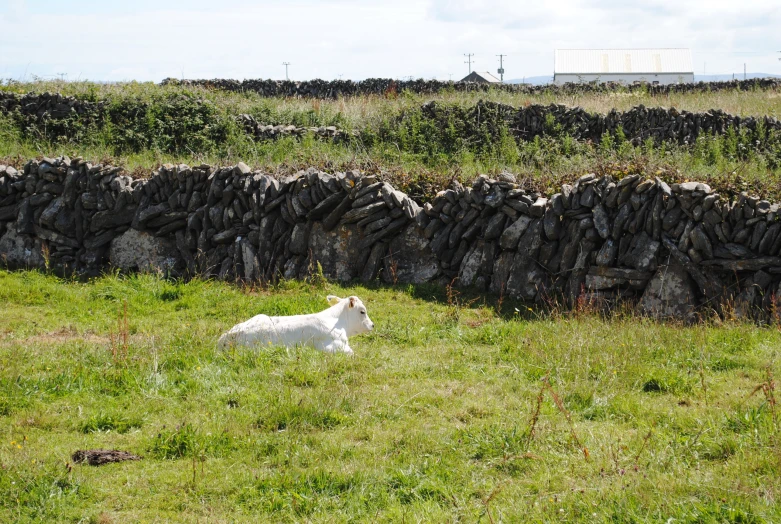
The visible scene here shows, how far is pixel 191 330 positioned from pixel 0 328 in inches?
122

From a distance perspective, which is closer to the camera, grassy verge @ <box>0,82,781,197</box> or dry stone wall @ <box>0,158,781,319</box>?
dry stone wall @ <box>0,158,781,319</box>

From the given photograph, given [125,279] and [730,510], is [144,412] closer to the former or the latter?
[730,510]

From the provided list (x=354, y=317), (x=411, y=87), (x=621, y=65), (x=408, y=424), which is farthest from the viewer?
(x=621, y=65)

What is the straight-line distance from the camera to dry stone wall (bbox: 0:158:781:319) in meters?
11.5

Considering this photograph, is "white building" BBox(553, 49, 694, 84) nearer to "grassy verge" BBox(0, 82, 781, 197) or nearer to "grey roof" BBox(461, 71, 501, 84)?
"grey roof" BBox(461, 71, 501, 84)

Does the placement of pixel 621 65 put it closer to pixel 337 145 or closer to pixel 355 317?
pixel 337 145

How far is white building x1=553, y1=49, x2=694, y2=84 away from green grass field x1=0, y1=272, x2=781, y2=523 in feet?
187

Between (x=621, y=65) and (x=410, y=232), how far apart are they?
191ft

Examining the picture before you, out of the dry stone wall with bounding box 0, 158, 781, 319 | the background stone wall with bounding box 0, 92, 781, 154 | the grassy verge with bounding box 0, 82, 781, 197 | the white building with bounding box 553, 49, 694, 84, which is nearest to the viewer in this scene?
the dry stone wall with bounding box 0, 158, 781, 319

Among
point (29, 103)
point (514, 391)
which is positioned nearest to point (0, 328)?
point (514, 391)

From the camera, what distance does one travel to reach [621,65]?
6600 cm

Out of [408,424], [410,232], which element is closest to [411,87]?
→ [410,232]

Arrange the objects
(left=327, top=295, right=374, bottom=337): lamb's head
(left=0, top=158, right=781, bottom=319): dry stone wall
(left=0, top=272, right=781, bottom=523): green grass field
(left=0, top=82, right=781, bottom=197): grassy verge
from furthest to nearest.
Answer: (left=0, top=82, right=781, bottom=197): grassy verge → (left=0, top=158, right=781, bottom=319): dry stone wall → (left=327, top=295, right=374, bottom=337): lamb's head → (left=0, top=272, right=781, bottom=523): green grass field

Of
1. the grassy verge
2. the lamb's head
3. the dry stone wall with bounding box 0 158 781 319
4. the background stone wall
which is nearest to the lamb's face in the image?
the lamb's head
